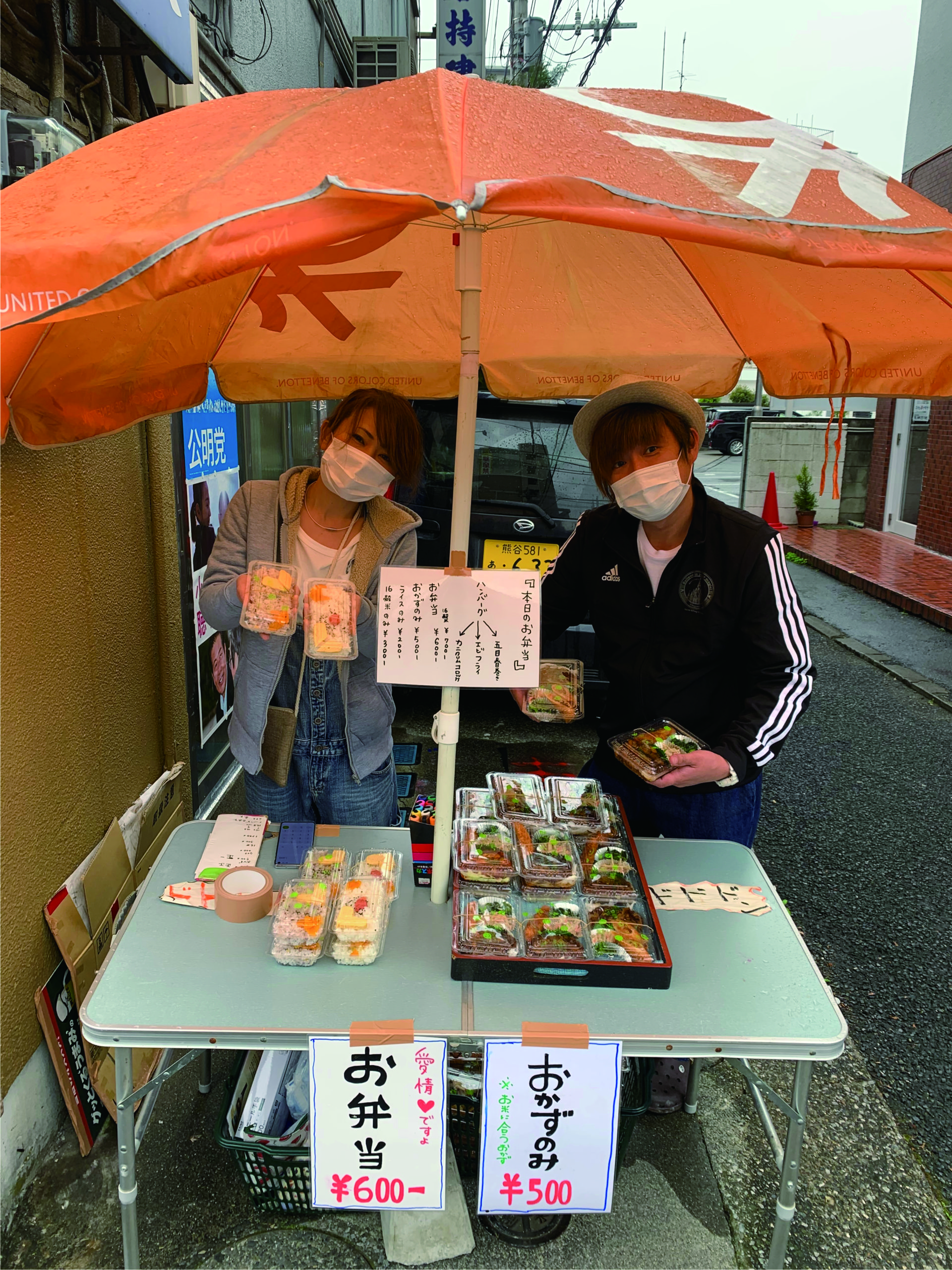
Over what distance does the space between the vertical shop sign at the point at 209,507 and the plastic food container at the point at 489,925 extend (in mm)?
1946

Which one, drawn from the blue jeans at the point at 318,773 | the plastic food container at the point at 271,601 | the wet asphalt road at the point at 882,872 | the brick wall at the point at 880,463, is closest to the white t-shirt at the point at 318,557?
the blue jeans at the point at 318,773

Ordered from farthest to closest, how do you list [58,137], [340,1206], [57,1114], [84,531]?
[84,531] → [57,1114] → [58,137] → [340,1206]

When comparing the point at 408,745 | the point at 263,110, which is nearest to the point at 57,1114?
the point at 263,110

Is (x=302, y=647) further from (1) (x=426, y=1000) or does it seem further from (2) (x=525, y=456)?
(2) (x=525, y=456)

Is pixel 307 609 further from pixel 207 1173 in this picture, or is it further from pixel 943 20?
pixel 943 20

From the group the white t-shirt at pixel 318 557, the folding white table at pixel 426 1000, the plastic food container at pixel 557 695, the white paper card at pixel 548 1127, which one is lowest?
the white paper card at pixel 548 1127

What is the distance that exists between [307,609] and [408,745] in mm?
3261

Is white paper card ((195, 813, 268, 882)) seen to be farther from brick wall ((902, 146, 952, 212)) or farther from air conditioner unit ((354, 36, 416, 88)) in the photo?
air conditioner unit ((354, 36, 416, 88))

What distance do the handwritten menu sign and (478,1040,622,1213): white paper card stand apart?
0.11 metres

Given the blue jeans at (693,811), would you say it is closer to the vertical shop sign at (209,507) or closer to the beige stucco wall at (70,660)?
the beige stucco wall at (70,660)

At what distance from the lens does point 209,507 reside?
13.1ft

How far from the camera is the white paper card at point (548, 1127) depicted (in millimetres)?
1672

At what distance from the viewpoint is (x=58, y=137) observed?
2.23 meters

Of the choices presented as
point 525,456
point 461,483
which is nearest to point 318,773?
point 461,483
